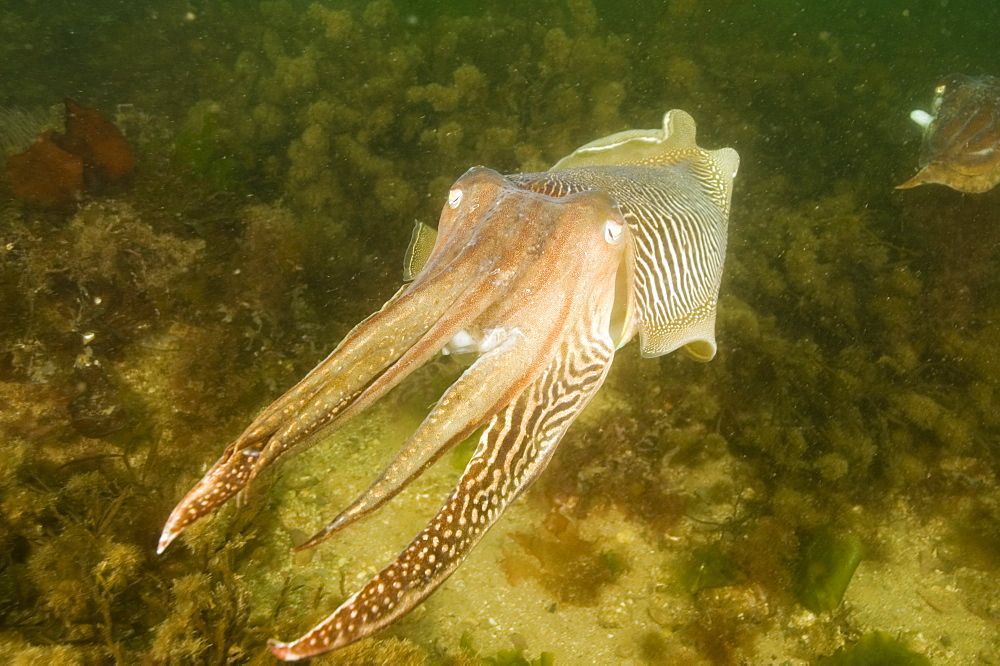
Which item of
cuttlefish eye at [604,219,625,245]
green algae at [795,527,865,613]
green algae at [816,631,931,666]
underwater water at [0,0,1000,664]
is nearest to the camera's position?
cuttlefish eye at [604,219,625,245]

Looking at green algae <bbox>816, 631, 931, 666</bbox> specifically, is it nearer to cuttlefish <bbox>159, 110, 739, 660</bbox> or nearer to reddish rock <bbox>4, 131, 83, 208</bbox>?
cuttlefish <bbox>159, 110, 739, 660</bbox>

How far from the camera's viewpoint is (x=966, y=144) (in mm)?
6477

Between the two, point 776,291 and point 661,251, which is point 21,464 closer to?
point 661,251

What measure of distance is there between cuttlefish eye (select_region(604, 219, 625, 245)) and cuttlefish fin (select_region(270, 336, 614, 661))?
1.61 feet

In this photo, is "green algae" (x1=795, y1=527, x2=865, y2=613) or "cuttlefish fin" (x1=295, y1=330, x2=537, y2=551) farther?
"green algae" (x1=795, y1=527, x2=865, y2=613)

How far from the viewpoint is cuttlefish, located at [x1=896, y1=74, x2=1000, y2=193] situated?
6.41 metres

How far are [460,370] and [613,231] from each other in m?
3.84

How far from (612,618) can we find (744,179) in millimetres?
6986

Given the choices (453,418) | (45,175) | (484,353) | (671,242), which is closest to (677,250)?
(671,242)

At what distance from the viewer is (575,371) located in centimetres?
234

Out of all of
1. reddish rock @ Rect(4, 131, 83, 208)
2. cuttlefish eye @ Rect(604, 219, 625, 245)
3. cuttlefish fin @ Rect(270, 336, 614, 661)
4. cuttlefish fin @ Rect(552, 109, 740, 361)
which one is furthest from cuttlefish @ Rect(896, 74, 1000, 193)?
reddish rock @ Rect(4, 131, 83, 208)

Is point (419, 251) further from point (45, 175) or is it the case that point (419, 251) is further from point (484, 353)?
point (45, 175)

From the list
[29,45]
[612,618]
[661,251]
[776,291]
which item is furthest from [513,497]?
[29,45]

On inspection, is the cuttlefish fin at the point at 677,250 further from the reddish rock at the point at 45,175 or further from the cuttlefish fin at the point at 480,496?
the reddish rock at the point at 45,175
